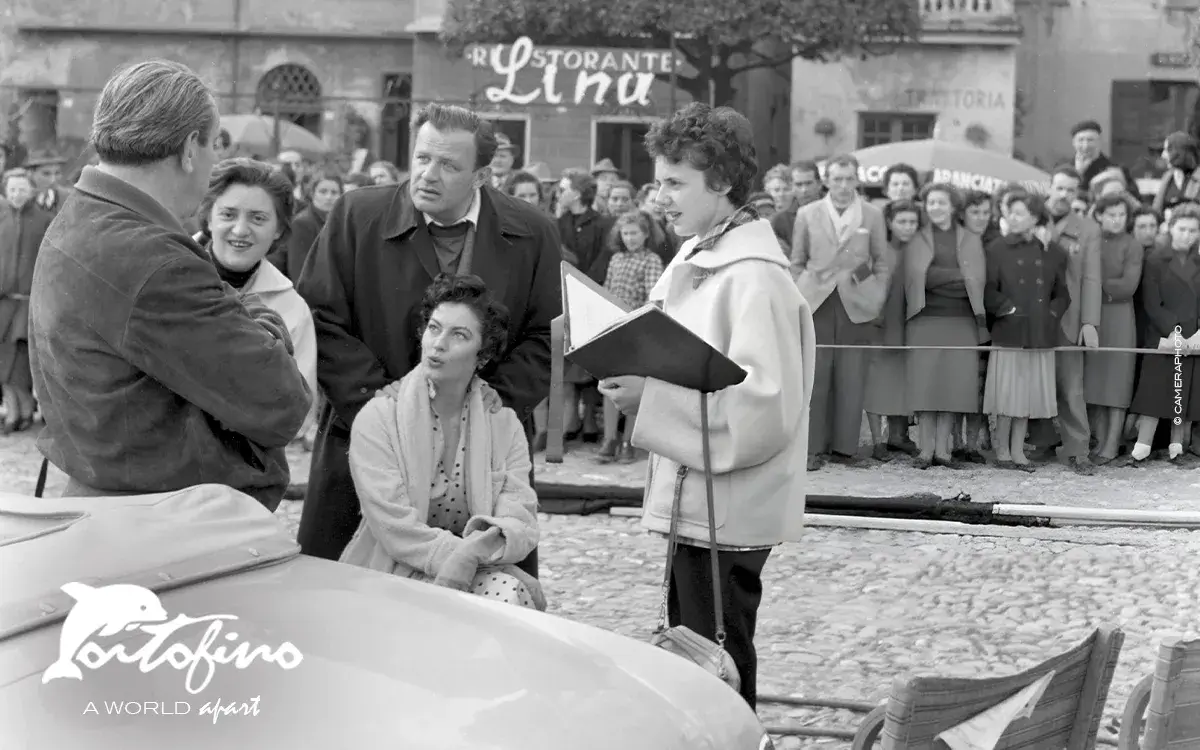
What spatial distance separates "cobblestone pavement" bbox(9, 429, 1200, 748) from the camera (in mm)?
4359

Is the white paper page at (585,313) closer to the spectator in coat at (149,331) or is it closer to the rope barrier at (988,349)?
the spectator in coat at (149,331)

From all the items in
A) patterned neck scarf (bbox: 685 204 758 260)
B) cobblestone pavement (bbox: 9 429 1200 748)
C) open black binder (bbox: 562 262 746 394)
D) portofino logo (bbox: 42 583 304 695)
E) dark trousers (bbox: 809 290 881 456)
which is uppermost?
patterned neck scarf (bbox: 685 204 758 260)

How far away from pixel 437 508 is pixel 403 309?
0.50 m

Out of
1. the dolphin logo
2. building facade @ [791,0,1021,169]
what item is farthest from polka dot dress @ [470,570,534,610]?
building facade @ [791,0,1021,169]

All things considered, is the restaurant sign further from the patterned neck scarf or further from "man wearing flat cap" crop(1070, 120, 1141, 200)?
the patterned neck scarf

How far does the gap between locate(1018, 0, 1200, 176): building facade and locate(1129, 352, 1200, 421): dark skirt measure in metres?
22.7

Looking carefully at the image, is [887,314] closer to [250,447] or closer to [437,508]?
[437,508]

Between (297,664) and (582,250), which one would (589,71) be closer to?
(582,250)

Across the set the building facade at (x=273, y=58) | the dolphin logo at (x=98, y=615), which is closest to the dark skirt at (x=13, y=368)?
the dolphin logo at (x=98, y=615)

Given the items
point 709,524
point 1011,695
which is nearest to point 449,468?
point 709,524

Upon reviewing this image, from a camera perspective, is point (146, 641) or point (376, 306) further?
point (376, 306)

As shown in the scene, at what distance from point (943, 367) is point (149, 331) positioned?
3.13 metres

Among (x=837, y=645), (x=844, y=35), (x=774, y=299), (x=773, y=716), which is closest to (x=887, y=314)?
(x=837, y=645)

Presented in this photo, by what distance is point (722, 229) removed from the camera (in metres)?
3.33
